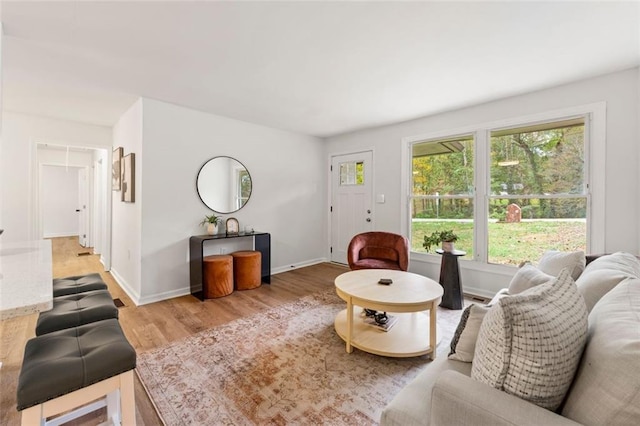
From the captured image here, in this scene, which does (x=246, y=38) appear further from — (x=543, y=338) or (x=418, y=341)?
(x=418, y=341)

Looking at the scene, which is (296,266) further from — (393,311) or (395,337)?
(393,311)

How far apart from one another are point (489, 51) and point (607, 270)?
5.86 feet

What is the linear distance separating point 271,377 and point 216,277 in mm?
1783

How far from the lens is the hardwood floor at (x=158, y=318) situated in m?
1.64

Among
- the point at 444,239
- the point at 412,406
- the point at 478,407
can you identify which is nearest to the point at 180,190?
the point at 444,239

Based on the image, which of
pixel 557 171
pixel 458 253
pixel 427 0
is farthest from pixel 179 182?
pixel 557 171

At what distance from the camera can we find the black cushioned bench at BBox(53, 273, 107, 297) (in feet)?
5.87

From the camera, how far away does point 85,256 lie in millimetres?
5629

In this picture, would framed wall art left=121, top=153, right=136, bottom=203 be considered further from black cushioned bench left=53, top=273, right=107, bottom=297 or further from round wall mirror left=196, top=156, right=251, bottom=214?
black cushioned bench left=53, top=273, right=107, bottom=297

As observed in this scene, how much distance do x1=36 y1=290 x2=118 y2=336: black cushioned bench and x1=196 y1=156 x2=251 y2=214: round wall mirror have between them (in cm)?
213

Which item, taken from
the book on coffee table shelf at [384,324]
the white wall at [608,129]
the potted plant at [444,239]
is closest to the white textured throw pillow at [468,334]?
the book on coffee table shelf at [384,324]

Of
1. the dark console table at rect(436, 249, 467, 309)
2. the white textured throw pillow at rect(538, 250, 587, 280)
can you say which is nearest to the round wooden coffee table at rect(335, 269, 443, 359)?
the dark console table at rect(436, 249, 467, 309)

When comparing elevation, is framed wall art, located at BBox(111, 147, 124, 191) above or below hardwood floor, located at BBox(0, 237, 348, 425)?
above

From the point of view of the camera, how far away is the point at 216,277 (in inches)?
132
